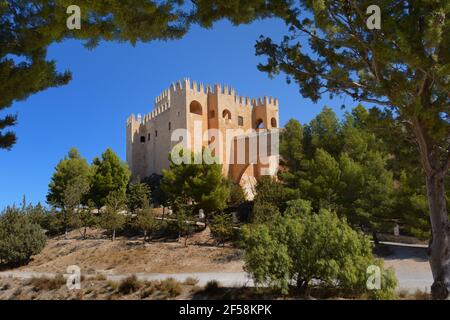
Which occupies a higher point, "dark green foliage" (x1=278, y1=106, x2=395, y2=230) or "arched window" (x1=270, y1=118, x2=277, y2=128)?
"arched window" (x1=270, y1=118, x2=277, y2=128)

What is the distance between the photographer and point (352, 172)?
83.6 feet

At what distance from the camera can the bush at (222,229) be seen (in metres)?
24.6

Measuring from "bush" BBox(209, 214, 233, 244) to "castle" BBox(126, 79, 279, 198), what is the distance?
14386 mm

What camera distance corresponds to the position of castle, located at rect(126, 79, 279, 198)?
42469 mm

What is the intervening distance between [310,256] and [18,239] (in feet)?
69.7

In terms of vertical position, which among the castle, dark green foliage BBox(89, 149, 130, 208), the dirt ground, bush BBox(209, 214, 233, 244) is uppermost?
the castle

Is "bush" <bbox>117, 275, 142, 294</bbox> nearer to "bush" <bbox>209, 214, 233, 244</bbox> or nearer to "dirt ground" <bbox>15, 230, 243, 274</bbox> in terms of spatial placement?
"dirt ground" <bbox>15, 230, 243, 274</bbox>

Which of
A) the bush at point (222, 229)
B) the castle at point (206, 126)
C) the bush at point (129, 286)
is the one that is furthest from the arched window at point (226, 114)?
the bush at point (129, 286)

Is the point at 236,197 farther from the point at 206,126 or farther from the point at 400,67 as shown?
the point at 400,67

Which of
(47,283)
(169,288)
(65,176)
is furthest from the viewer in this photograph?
(65,176)

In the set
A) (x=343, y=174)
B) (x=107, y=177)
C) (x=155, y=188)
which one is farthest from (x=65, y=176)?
(x=343, y=174)

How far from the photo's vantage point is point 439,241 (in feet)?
30.9

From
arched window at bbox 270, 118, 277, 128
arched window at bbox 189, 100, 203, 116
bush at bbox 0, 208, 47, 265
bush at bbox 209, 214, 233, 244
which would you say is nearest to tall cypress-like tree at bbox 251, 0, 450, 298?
bush at bbox 209, 214, 233, 244
